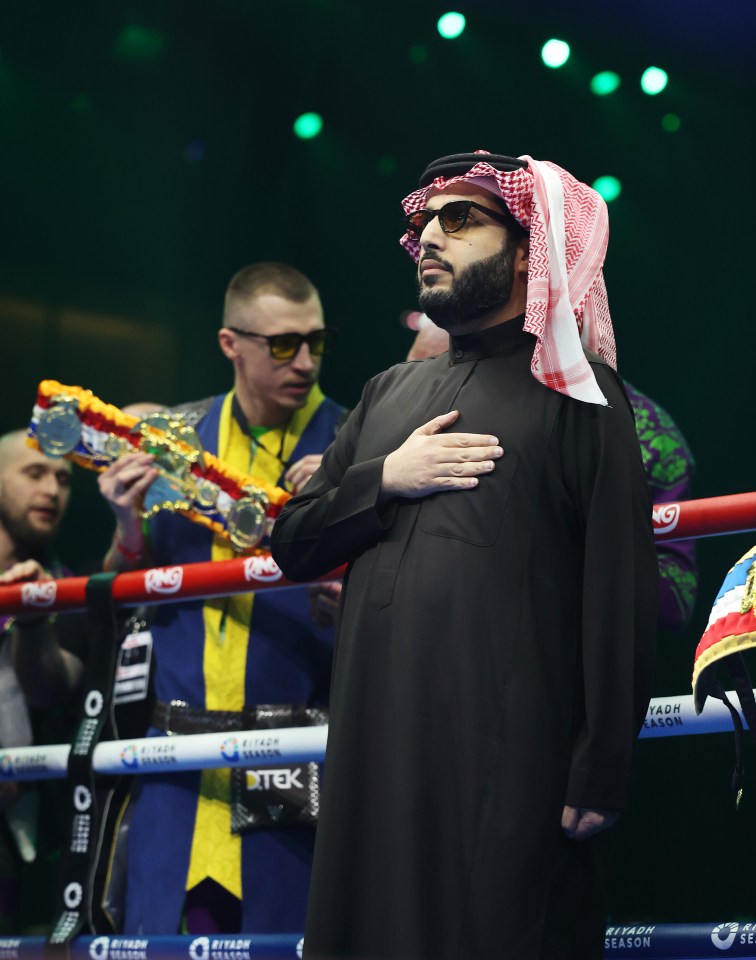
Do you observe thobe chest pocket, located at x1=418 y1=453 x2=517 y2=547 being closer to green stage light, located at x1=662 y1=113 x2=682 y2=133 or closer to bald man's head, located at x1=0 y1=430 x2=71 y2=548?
bald man's head, located at x1=0 y1=430 x2=71 y2=548

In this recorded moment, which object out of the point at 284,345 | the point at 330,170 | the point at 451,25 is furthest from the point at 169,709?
the point at 451,25

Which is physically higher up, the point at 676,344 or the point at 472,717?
the point at 676,344

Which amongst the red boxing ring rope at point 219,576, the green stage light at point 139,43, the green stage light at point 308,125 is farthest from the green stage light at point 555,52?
the red boxing ring rope at point 219,576

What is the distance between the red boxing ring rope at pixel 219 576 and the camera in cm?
265

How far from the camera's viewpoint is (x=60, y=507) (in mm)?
4406

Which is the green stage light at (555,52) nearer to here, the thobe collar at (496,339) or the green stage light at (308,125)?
the green stage light at (308,125)

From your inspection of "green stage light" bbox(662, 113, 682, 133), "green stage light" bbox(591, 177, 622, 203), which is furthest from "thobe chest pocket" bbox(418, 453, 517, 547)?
"green stage light" bbox(662, 113, 682, 133)

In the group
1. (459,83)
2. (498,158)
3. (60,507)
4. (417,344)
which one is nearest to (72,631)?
(60,507)

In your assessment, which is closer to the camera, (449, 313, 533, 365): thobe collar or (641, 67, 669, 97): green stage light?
(449, 313, 533, 365): thobe collar

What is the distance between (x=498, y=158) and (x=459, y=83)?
3.12m

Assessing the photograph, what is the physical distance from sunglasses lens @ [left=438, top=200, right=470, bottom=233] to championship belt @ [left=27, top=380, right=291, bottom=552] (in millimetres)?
1122

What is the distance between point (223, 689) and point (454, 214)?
1.47 metres

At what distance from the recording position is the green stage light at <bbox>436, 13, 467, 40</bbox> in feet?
17.7

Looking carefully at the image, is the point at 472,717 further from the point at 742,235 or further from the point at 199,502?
the point at 742,235
